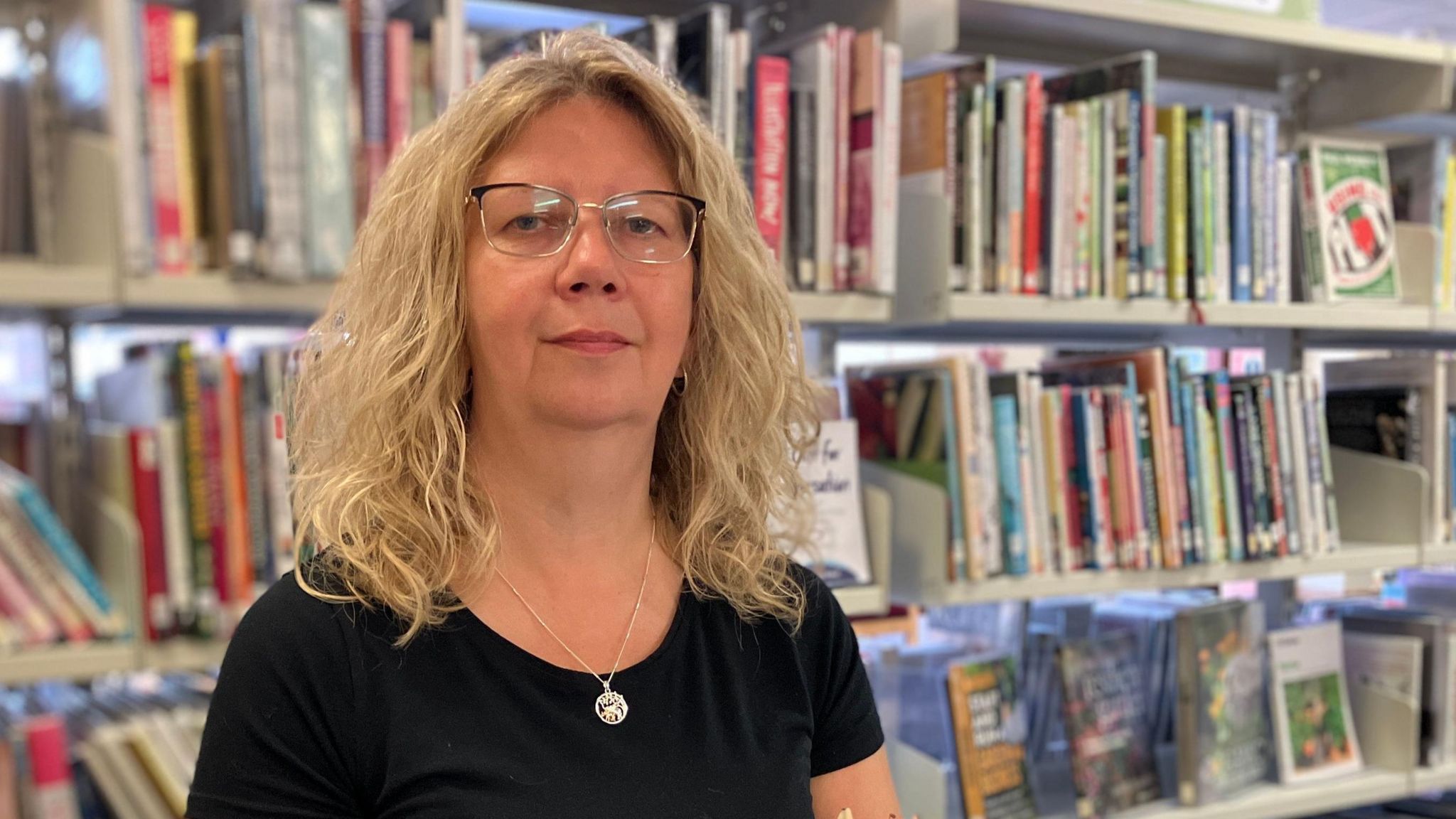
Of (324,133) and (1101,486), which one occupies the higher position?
(324,133)

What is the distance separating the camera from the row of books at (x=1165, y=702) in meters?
1.92

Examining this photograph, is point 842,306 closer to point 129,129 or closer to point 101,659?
point 129,129

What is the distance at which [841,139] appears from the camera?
165 centimetres

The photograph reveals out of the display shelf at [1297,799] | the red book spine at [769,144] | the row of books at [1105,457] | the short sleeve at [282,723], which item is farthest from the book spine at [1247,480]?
the short sleeve at [282,723]

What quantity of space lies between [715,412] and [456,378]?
272 millimetres

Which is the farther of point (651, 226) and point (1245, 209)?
point (1245, 209)

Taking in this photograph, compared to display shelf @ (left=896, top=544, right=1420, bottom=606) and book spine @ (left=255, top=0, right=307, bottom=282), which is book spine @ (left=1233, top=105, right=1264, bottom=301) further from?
book spine @ (left=255, top=0, right=307, bottom=282)

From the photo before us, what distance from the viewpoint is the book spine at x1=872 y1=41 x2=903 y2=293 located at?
64.8 inches

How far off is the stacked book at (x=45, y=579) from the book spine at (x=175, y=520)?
0.06 m

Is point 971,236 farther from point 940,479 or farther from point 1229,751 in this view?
point 1229,751

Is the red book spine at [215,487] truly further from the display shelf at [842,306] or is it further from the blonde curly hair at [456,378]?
the display shelf at [842,306]

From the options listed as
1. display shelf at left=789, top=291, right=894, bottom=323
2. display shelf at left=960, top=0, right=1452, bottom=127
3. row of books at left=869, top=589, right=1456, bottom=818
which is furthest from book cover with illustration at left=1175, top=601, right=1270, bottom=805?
display shelf at left=960, top=0, right=1452, bottom=127

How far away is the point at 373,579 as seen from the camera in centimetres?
100

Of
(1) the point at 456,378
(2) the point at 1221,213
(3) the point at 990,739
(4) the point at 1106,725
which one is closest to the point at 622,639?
(1) the point at 456,378
